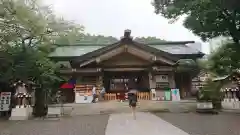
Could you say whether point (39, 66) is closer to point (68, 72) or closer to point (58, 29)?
point (58, 29)

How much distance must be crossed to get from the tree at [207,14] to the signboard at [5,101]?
11.7 metres

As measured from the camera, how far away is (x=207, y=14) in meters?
15.7

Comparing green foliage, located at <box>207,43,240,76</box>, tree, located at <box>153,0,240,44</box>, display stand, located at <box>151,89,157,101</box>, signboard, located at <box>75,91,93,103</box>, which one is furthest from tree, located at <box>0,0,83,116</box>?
green foliage, located at <box>207,43,240,76</box>

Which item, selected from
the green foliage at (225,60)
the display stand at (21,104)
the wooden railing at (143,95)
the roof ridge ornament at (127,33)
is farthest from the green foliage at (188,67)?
the display stand at (21,104)

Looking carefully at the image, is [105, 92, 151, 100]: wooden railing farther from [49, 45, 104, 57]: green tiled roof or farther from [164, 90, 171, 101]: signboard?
[49, 45, 104, 57]: green tiled roof

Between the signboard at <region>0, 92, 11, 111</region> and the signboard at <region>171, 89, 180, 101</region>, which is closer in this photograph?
the signboard at <region>0, 92, 11, 111</region>

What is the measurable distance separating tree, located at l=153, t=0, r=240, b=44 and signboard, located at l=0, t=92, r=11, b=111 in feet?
38.4

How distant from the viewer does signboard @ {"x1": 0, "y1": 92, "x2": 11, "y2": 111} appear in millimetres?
16391

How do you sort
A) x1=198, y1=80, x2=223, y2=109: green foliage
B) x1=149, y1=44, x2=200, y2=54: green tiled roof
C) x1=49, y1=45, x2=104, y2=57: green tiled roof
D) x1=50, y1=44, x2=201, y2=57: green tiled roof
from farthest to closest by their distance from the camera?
x1=149, y1=44, x2=200, y2=54: green tiled roof < x1=50, y1=44, x2=201, y2=57: green tiled roof < x1=49, y1=45, x2=104, y2=57: green tiled roof < x1=198, y1=80, x2=223, y2=109: green foliage

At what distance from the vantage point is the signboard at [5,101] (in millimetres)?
16391

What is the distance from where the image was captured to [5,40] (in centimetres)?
1558

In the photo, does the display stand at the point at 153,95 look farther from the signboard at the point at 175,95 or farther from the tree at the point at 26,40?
the tree at the point at 26,40

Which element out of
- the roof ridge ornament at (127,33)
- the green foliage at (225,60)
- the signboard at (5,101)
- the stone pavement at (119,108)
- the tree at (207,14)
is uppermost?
the roof ridge ornament at (127,33)

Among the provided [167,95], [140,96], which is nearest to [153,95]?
[140,96]
